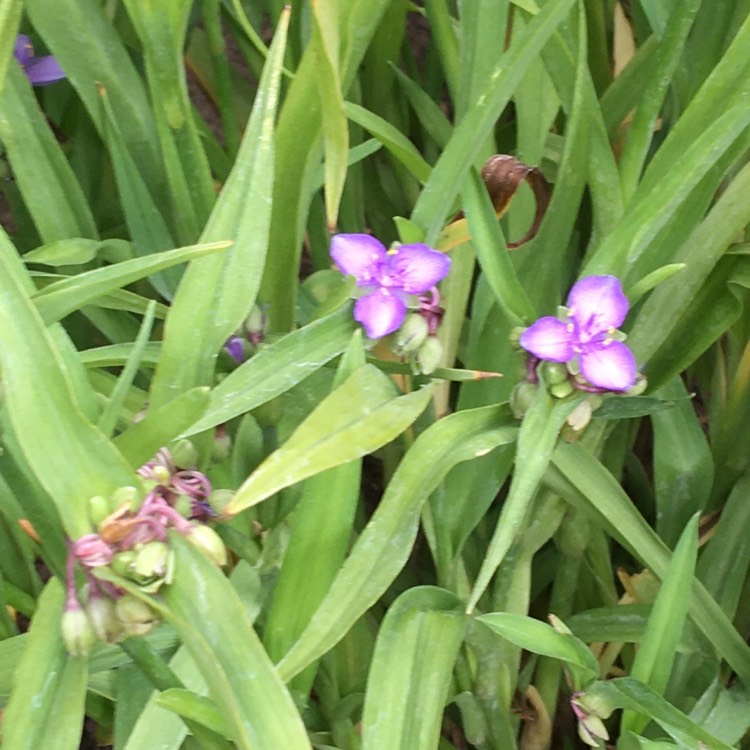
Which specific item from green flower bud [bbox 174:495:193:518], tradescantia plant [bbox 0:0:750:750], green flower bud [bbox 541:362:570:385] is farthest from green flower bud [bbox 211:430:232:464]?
green flower bud [bbox 541:362:570:385]

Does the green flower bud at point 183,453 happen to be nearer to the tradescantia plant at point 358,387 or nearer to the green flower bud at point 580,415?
the tradescantia plant at point 358,387

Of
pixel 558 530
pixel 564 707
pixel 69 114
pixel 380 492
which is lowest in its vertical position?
pixel 564 707

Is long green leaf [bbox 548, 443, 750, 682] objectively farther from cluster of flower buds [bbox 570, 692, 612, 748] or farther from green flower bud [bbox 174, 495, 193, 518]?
green flower bud [bbox 174, 495, 193, 518]

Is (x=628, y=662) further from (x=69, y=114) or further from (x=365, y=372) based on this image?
(x=69, y=114)

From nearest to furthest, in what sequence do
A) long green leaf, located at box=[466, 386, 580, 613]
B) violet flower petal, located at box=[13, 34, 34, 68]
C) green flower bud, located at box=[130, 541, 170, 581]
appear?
green flower bud, located at box=[130, 541, 170, 581] → long green leaf, located at box=[466, 386, 580, 613] → violet flower petal, located at box=[13, 34, 34, 68]

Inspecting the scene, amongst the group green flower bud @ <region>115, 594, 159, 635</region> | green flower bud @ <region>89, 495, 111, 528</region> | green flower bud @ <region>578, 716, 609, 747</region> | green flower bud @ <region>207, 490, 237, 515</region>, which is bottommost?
green flower bud @ <region>578, 716, 609, 747</region>

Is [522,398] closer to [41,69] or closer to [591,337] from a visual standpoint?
[591,337]

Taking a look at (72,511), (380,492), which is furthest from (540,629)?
(380,492)
